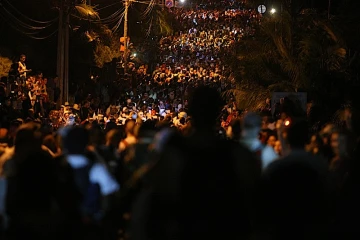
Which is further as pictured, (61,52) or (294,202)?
(61,52)

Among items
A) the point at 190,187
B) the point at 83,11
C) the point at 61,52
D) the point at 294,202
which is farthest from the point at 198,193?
the point at 83,11

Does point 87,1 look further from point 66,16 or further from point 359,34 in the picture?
point 359,34

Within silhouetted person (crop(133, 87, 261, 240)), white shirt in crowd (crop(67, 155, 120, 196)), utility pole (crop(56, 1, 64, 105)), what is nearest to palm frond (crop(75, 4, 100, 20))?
utility pole (crop(56, 1, 64, 105))

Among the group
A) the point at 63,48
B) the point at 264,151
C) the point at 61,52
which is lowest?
the point at 264,151

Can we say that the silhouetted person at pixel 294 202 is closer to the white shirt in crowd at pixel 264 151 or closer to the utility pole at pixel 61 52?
the white shirt in crowd at pixel 264 151

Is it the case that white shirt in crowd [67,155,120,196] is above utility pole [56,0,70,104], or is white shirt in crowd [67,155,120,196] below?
below

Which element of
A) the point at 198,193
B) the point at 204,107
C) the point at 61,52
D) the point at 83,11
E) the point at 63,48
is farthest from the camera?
the point at 83,11

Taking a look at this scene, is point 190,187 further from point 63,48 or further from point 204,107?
point 63,48

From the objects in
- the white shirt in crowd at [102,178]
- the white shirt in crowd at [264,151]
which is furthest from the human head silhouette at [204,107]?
the white shirt in crowd at [264,151]

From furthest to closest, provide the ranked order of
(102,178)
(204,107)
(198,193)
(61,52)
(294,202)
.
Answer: (61,52) → (102,178) → (294,202) → (204,107) → (198,193)

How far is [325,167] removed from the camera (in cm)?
546

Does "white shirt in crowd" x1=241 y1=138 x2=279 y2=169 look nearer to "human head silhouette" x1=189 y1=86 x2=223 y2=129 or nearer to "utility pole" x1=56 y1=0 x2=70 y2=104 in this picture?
"human head silhouette" x1=189 y1=86 x2=223 y2=129

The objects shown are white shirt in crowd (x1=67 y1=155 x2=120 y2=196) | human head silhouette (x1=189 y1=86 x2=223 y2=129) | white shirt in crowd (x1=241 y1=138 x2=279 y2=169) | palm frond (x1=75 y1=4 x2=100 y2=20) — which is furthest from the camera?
palm frond (x1=75 y1=4 x2=100 y2=20)

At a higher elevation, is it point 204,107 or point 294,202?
point 204,107
